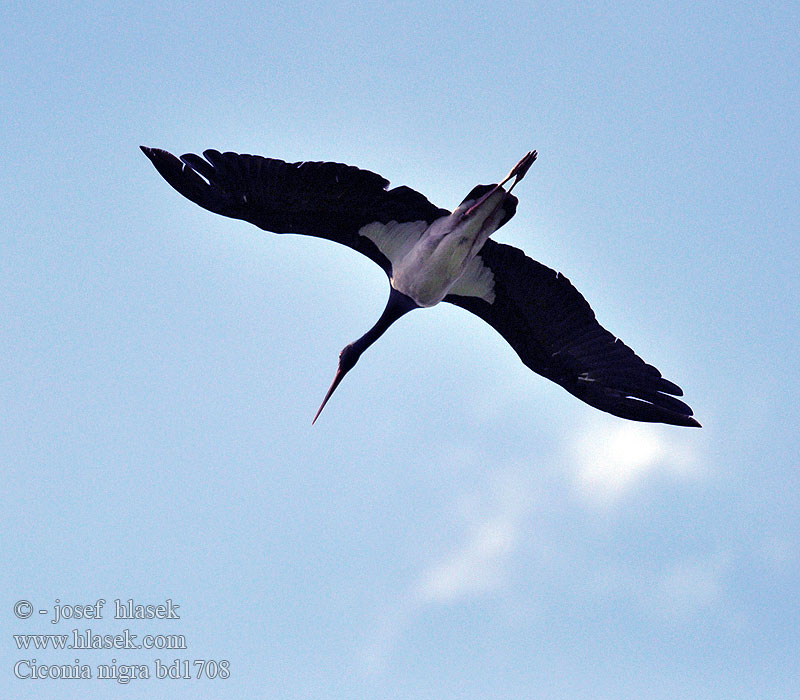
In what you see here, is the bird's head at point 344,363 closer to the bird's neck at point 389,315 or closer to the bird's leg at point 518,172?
the bird's neck at point 389,315

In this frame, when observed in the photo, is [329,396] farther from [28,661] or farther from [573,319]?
[28,661]

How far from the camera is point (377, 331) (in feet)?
53.3

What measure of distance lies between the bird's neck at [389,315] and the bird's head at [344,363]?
57 millimetres

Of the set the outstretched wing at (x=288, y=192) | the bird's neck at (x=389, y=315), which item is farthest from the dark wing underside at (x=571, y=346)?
the outstretched wing at (x=288, y=192)

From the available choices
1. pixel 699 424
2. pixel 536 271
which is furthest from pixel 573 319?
pixel 699 424

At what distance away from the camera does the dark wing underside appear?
1584cm

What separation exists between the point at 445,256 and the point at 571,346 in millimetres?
2389

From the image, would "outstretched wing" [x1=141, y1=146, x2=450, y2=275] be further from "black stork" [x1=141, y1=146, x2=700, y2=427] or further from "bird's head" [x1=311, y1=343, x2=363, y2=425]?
"bird's head" [x1=311, y1=343, x2=363, y2=425]

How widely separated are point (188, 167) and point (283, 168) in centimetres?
122

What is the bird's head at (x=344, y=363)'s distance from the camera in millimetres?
16391

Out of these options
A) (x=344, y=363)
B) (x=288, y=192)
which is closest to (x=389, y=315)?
(x=344, y=363)

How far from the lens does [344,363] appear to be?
54.0 feet

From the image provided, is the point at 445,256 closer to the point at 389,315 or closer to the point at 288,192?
the point at 389,315

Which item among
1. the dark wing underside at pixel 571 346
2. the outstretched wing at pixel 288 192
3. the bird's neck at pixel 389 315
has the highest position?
the outstretched wing at pixel 288 192
